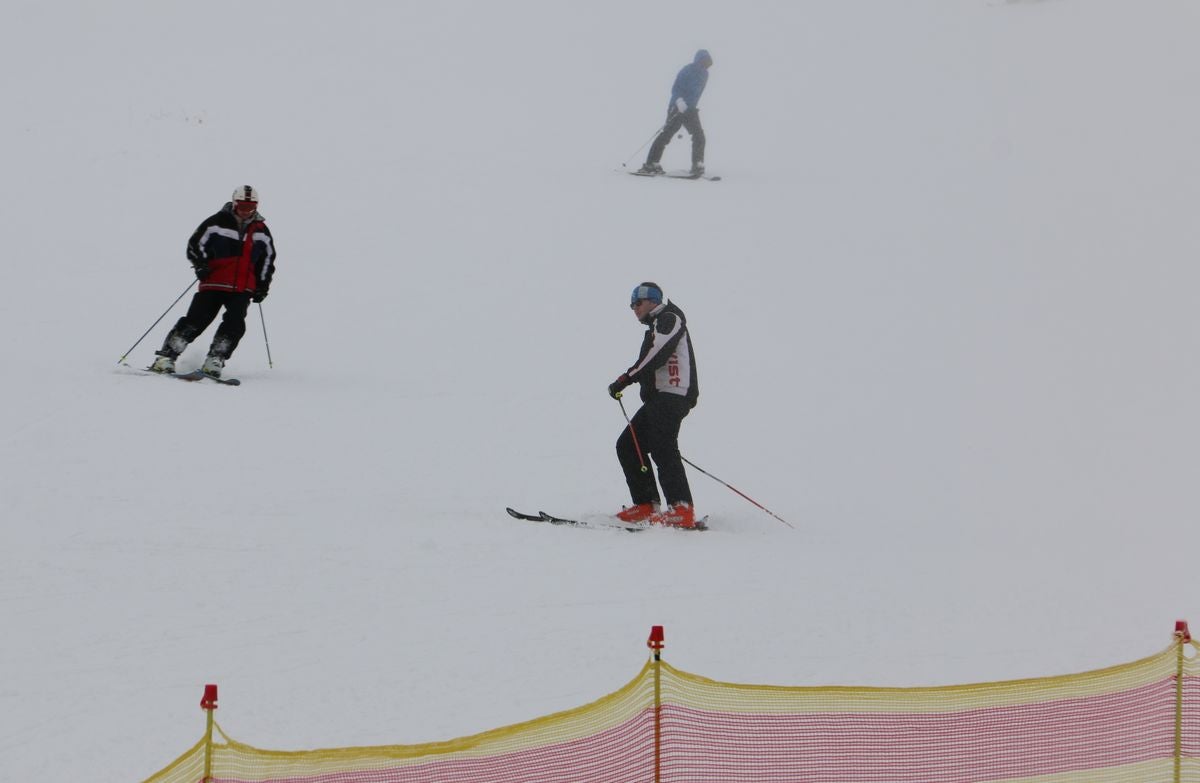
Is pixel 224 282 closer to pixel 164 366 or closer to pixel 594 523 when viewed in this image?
pixel 164 366

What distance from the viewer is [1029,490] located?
32.2 feet

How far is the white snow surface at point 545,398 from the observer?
623 cm

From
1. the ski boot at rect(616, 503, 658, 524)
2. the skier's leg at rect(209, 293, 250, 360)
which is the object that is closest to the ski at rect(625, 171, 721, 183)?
the skier's leg at rect(209, 293, 250, 360)

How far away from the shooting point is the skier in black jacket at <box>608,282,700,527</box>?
8.36 meters

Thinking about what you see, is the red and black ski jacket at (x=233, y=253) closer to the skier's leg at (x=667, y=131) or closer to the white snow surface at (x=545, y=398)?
the white snow surface at (x=545, y=398)

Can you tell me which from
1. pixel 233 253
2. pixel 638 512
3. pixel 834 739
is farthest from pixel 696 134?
pixel 834 739

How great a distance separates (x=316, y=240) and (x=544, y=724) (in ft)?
40.5

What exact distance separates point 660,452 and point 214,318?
4.17 m

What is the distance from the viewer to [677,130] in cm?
1939

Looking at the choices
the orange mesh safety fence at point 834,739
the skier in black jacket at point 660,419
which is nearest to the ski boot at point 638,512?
the skier in black jacket at point 660,419

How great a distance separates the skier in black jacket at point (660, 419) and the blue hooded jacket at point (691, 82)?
37.0 ft

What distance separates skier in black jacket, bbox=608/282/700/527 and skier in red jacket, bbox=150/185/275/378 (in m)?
3.76

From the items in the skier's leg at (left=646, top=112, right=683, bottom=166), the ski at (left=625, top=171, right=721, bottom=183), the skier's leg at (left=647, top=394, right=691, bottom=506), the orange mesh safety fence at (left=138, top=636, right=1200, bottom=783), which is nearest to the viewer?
the orange mesh safety fence at (left=138, top=636, right=1200, bottom=783)

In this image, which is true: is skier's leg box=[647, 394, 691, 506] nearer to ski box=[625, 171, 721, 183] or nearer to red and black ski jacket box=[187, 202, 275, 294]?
red and black ski jacket box=[187, 202, 275, 294]
